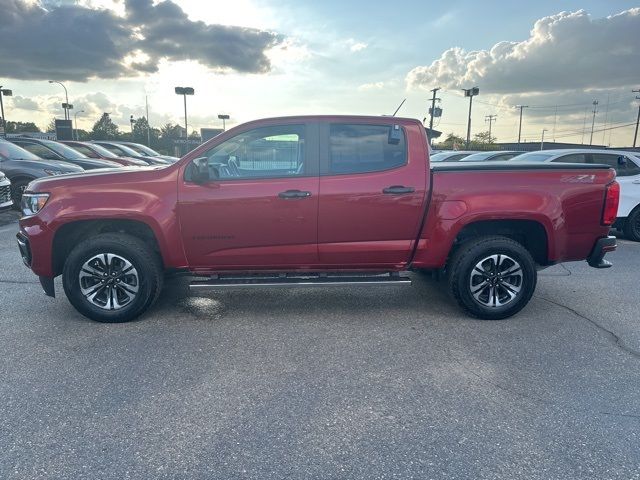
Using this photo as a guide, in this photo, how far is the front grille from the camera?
892 centimetres

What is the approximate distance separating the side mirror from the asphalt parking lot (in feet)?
4.45

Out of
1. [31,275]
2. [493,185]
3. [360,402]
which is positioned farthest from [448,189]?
[31,275]

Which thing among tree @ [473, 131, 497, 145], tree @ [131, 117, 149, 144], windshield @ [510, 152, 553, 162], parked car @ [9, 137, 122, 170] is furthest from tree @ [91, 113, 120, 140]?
windshield @ [510, 152, 553, 162]

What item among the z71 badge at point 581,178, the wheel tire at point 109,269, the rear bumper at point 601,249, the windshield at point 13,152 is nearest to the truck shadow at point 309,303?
the wheel tire at point 109,269

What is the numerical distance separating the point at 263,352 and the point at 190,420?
3.24ft

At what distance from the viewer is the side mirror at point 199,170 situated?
4.01 meters

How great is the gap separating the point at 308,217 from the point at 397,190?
0.87 m

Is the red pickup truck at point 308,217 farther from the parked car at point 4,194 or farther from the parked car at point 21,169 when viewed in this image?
the parked car at point 21,169

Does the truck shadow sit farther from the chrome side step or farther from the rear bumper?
the rear bumper

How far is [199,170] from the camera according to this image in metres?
4.02

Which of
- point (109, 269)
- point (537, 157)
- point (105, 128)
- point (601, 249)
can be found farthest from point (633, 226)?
point (105, 128)

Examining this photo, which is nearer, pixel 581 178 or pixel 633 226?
pixel 581 178

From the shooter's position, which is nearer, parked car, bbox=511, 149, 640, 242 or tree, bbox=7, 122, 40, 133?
parked car, bbox=511, 149, 640, 242

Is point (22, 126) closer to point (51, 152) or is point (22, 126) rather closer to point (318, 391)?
point (51, 152)
